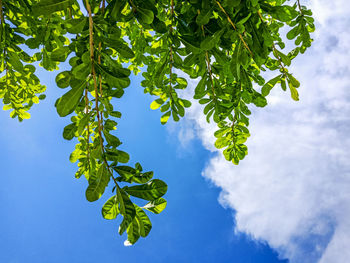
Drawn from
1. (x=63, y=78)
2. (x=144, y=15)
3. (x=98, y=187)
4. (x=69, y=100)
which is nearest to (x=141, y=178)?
(x=98, y=187)

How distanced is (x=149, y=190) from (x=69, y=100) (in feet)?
1.50

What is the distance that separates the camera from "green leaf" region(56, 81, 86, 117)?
2.89ft

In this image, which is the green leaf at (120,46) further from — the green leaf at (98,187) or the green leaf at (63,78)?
the green leaf at (98,187)

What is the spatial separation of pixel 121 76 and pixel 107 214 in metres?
0.57

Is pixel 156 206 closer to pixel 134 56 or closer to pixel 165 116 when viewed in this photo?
pixel 134 56

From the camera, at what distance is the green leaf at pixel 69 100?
88 centimetres

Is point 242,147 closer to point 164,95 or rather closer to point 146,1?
point 164,95

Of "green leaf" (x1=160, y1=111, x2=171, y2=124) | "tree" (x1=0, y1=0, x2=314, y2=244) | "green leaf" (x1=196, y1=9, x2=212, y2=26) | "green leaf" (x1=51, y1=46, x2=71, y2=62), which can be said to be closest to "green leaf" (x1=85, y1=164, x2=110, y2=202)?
"tree" (x1=0, y1=0, x2=314, y2=244)

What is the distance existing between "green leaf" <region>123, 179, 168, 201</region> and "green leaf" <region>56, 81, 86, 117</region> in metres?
0.37

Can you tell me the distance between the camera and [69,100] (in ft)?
2.93

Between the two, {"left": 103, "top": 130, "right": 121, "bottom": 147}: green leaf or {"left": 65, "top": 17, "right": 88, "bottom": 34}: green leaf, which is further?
{"left": 103, "top": 130, "right": 121, "bottom": 147}: green leaf

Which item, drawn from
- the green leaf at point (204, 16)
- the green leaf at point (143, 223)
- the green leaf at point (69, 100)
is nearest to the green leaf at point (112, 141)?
the green leaf at point (69, 100)

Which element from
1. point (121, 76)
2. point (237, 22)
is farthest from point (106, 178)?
point (237, 22)

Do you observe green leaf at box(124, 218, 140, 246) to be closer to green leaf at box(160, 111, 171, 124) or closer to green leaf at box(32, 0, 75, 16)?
green leaf at box(32, 0, 75, 16)
